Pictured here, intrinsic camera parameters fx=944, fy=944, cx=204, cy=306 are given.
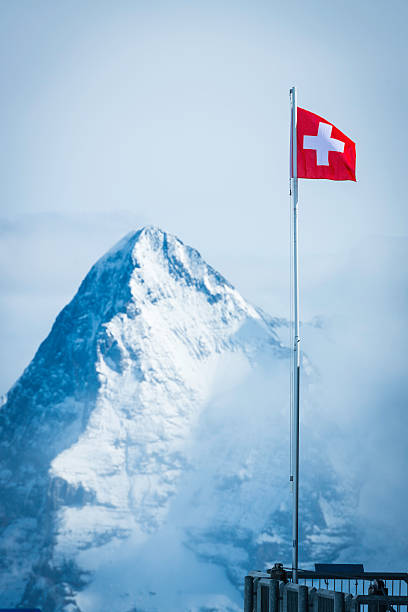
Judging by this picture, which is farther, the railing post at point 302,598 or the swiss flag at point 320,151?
the swiss flag at point 320,151

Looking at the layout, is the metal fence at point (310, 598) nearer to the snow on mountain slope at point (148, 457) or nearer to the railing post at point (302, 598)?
the railing post at point (302, 598)

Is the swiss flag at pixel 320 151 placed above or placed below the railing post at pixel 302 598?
above

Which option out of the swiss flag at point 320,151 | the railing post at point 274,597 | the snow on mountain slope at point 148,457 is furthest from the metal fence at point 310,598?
the snow on mountain slope at point 148,457

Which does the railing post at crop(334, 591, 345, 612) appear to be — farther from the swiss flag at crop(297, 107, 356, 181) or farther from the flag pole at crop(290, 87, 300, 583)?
the swiss flag at crop(297, 107, 356, 181)

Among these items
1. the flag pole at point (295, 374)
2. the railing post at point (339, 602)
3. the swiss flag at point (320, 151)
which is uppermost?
the swiss flag at point (320, 151)

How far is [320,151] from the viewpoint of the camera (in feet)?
65.7

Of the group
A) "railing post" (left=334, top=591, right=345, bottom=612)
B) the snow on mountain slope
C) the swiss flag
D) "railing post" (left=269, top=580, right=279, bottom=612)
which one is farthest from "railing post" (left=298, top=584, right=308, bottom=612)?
the snow on mountain slope

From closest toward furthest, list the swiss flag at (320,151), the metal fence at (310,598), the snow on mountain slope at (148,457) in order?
the metal fence at (310,598), the swiss flag at (320,151), the snow on mountain slope at (148,457)

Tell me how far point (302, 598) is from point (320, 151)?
9380 mm

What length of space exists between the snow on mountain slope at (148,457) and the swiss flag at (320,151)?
73.6 m

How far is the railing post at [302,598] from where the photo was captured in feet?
49.6

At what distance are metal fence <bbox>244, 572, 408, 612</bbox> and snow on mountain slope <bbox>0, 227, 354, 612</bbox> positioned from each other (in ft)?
244

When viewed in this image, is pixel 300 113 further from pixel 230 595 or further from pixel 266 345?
pixel 266 345

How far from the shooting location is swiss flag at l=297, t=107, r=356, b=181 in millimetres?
20000
